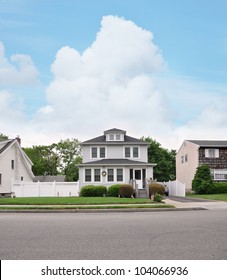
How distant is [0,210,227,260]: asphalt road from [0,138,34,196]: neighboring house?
28.9m

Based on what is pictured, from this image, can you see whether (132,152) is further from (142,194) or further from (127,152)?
(142,194)

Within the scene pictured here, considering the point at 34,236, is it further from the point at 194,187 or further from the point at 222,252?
the point at 194,187

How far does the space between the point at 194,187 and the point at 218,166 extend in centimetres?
607

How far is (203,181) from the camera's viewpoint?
42.4 meters

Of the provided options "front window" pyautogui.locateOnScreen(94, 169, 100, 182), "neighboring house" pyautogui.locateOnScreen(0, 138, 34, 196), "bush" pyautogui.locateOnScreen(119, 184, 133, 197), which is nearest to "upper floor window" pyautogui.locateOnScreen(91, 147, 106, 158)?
"front window" pyautogui.locateOnScreen(94, 169, 100, 182)

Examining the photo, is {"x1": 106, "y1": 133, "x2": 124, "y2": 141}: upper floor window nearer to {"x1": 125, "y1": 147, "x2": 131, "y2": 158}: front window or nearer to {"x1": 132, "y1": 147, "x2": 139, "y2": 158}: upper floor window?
{"x1": 125, "y1": 147, "x2": 131, "y2": 158}: front window

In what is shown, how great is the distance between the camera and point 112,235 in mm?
10453

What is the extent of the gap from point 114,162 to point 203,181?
10.8m

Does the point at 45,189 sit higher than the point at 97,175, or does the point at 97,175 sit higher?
the point at 97,175

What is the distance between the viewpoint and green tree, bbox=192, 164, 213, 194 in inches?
1670

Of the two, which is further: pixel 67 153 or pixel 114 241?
pixel 67 153

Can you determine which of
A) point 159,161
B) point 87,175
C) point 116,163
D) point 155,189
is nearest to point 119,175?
point 116,163

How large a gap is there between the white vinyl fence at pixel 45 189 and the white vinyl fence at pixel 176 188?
35.9 ft

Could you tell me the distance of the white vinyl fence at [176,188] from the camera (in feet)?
127
